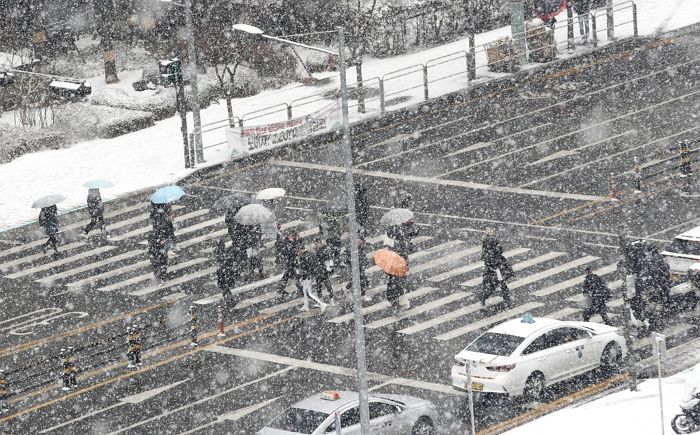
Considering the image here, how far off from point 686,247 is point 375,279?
704 cm

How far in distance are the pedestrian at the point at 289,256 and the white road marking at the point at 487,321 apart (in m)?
4.14

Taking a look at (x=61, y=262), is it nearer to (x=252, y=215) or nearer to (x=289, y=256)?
(x=252, y=215)

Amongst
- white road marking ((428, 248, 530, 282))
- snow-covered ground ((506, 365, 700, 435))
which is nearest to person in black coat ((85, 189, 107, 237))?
white road marking ((428, 248, 530, 282))

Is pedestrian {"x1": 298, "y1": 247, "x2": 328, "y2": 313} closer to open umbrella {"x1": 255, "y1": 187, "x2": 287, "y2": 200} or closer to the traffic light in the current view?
open umbrella {"x1": 255, "y1": 187, "x2": 287, "y2": 200}

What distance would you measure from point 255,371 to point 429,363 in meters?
3.30

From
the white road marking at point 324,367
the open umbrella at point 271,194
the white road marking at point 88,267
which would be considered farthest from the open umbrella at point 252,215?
the white road marking at point 324,367

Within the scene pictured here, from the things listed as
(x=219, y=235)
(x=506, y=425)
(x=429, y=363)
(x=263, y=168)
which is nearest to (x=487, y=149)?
(x=263, y=168)

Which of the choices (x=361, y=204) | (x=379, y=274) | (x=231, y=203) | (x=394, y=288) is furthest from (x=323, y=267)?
(x=361, y=204)

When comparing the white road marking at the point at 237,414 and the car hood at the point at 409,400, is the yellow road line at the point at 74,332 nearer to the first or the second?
the white road marking at the point at 237,414

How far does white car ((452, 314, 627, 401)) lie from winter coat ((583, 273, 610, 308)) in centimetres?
164

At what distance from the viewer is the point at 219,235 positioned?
36.5 meters

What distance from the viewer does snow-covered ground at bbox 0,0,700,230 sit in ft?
136

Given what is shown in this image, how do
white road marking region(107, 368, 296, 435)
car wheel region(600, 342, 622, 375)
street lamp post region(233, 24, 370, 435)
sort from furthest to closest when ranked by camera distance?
car wheel region(600, 342, 622, 375) < white road marking region(107, 368, 296, 435) < street lamp post region(233, 24, 370, 435)

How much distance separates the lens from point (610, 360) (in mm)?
26156
